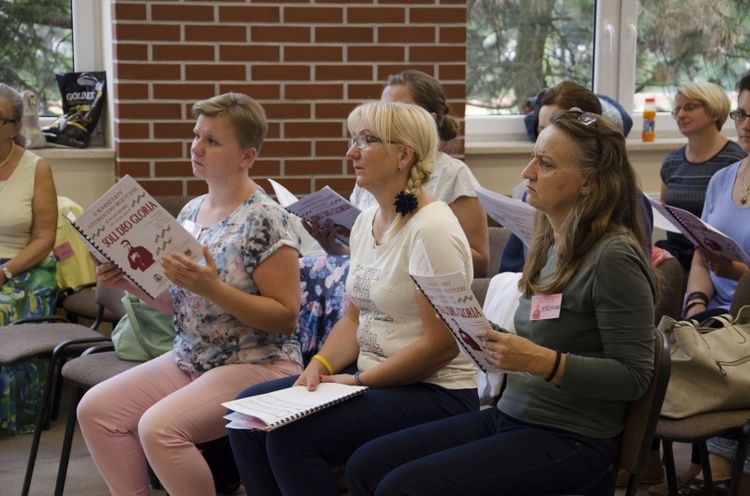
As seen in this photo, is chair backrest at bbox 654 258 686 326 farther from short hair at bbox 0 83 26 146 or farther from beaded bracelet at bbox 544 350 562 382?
short hair at bbox 0 83 26 146

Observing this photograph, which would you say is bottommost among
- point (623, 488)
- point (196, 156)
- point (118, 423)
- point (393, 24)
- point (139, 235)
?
point (623, 488)

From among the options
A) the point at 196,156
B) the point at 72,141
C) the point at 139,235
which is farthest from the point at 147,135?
the point at 139,235

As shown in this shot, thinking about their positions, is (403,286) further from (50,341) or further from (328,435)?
(50,341)

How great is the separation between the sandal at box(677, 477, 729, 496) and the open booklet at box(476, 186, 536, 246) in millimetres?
1002

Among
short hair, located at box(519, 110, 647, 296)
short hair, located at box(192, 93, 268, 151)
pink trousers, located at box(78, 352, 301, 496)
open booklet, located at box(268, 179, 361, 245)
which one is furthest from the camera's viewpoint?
open booklet, located at box(268, 179, 361, 245)

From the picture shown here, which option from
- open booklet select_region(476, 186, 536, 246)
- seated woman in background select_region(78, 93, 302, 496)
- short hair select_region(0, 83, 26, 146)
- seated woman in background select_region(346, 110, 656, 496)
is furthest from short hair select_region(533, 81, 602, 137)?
short hair select_region(0, 83, 26, 146)

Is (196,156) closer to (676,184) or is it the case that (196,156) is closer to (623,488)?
(623,488)

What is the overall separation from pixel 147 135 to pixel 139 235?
6.00 feet

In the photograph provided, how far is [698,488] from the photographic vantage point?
125 inches

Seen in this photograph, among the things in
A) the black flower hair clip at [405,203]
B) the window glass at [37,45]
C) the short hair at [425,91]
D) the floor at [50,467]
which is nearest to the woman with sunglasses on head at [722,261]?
the floor at [50,467]

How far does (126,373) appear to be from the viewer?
9.36ft

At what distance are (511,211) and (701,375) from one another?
0.72m

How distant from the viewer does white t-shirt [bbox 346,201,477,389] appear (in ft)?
7.95

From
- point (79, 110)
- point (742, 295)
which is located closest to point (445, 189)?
point (742, 295)
